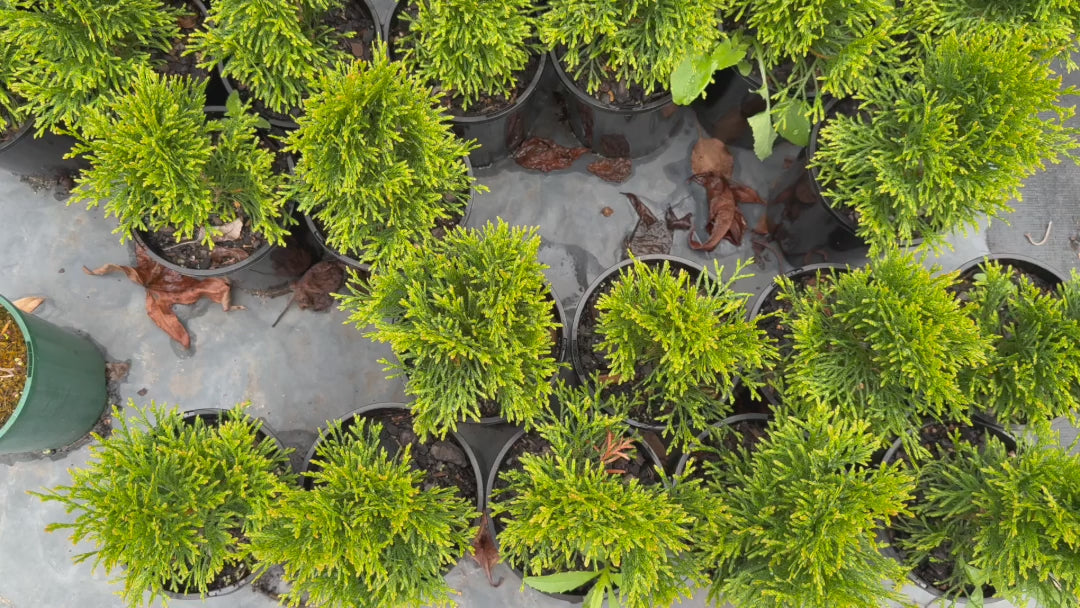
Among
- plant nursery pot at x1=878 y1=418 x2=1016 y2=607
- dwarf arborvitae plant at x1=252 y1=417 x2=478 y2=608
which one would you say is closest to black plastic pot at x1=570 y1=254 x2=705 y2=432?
dwarf arborvitae plant at x1=252 y1=417 x2=478 y2=608

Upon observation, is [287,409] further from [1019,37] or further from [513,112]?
[1019,37]

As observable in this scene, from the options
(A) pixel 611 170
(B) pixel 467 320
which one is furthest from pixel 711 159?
(B) pixel 467 320

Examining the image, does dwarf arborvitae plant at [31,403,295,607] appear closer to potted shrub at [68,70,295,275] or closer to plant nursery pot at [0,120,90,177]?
potted shrub at [68,70,295,275]

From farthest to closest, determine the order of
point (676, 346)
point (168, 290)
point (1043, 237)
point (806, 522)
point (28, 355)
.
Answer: point (1043, 237), point (168, 290), point (28, 355), point (676, 346), point (806, 522)

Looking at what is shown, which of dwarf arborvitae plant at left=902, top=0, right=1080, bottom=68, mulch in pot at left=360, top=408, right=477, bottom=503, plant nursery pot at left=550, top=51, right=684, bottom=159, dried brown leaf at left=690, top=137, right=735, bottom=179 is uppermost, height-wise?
dwarf arborvitae plant at left=902, top=0, right=1080, bottom=68

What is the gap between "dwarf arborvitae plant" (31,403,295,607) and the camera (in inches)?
76.3

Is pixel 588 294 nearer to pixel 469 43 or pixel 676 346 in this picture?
pixel 676 346

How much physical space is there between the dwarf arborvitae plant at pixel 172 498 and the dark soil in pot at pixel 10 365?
0.62 meters

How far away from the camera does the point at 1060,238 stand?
3.09 m

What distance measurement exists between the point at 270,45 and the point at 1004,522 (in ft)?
9.42

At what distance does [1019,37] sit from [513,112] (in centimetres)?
180

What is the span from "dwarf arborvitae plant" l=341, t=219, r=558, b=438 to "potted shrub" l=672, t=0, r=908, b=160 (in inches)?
40.7

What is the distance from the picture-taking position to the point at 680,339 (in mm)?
2059

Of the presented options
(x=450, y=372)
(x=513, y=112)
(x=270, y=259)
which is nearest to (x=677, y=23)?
Answer: (x=513, y=112)
